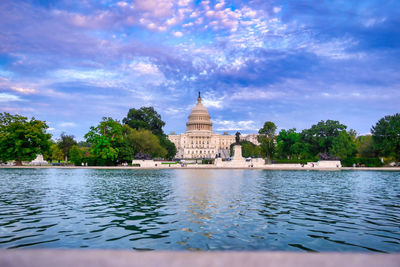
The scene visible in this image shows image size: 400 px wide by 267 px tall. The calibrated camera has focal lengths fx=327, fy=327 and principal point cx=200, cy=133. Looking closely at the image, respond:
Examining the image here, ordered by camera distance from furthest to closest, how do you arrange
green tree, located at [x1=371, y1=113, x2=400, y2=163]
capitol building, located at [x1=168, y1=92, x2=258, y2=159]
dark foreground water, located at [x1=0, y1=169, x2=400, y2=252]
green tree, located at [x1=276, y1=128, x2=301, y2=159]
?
capitol building, located at [x1=168, y1=92, x2=258, y2=159] → green tree, located at [x1=276, y1=128, x2=301, y2=159] → green tree, located at [x1=371, y1=113, x2=400, y2=163] → dark foreground water, located at [x1=0, y1=169, x2=400, y2=252]

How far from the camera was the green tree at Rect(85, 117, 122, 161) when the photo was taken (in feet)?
190

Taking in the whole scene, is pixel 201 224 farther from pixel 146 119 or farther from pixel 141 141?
pixel 146 119

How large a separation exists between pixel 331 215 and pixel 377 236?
297cm

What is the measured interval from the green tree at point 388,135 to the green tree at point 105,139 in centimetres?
4973

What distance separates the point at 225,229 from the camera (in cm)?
884

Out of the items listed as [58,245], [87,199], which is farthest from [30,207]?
[58,245]

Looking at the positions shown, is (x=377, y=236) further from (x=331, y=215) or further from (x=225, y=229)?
(x=225, y=229)

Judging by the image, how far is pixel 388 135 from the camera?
60969 millimetres

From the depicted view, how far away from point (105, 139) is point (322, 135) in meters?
45.7

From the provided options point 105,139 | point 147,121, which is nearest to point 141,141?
point 105,139

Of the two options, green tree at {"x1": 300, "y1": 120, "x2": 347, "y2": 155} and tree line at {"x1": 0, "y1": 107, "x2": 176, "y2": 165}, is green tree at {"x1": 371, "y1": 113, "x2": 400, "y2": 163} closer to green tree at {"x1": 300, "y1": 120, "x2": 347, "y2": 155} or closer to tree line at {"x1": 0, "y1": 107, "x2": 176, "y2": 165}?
green tree at {"x1": 300, "y1": 120, "x2": 347, "y2": 155}

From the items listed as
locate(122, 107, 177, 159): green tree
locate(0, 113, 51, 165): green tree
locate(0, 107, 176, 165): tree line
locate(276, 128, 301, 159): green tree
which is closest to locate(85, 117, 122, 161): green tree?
locate(0, 107, 176, 165): tree line

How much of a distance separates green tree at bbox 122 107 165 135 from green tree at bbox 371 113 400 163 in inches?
2016

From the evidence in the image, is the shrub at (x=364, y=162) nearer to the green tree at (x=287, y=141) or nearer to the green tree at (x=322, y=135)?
the green tree at (x=322, y=135)
